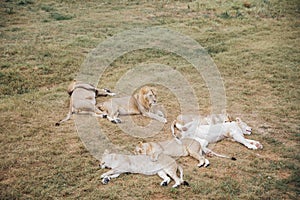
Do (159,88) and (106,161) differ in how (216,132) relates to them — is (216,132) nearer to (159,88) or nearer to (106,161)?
(106,161)

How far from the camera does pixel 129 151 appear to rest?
612 centimetres

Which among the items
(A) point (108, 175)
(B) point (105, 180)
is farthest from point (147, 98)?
(B) point (105, 180)

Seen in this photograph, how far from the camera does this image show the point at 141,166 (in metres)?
5.46

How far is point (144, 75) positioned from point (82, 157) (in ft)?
14.0

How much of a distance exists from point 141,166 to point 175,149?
27.9 inches

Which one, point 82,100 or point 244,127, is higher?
point 82,100

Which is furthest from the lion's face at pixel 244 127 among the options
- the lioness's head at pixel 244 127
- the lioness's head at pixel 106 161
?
the lioness's head at pixel 106 161

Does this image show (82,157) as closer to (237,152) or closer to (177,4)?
(237,152)

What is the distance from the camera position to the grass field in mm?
5234

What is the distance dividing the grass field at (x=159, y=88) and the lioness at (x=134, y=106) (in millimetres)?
423

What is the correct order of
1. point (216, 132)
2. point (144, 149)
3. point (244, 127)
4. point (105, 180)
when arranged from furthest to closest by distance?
point (244, 127) < point (216, 132) < point (144, 149) < point (105, 180)

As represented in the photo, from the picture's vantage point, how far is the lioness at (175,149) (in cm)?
568

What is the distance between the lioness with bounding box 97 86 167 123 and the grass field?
423mm

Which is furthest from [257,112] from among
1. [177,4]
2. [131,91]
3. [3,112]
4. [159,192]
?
[177,4]
